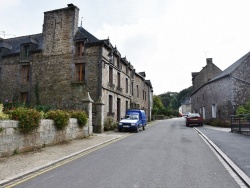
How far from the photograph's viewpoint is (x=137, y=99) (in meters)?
34.1

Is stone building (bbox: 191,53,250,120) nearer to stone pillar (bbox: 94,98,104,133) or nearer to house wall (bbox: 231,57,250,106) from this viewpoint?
house wall (bbox: 231,57,250,106)

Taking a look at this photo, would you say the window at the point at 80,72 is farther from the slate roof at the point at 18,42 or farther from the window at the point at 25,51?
the window at the point at 25,51

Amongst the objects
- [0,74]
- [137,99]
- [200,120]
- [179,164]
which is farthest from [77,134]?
[137,99]

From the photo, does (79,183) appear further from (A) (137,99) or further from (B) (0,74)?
(A) (137,99)

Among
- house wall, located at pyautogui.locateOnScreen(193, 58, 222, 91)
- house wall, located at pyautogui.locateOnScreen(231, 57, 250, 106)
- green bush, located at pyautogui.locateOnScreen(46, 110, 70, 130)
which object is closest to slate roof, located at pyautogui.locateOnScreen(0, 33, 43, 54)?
green bush, located at pyautogui.locateOnScreen(46, 110, 70, 130)

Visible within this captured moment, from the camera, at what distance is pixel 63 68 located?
21109 millimetres

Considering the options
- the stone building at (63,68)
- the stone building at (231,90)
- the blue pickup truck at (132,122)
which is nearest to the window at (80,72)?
the stone building at (63,68)

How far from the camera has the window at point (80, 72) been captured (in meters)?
20.7

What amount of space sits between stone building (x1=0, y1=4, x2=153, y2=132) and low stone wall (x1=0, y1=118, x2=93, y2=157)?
5419 mm

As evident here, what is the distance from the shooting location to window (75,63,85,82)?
20.7 metres

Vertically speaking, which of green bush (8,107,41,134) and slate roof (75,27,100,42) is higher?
slate roof (75,27,100,42)

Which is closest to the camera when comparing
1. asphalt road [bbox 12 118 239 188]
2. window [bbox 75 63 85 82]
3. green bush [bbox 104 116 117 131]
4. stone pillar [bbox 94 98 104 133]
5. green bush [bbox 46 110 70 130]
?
asphalt road [bbox 12 118 239 188]

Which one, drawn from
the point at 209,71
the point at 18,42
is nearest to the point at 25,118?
the point at 18,42

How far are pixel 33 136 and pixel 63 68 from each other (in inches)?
488
